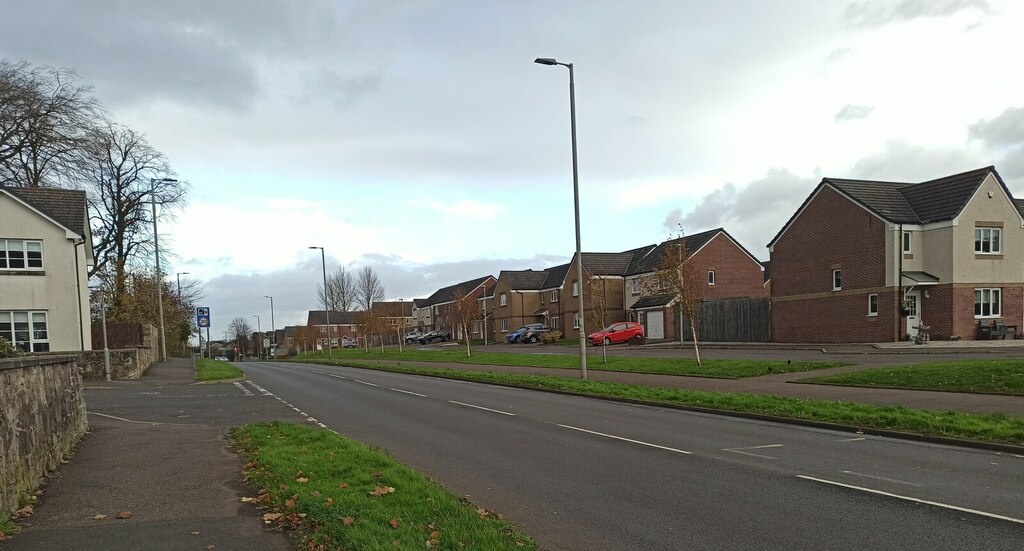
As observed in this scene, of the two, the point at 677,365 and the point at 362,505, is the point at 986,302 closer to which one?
the point at 677,365

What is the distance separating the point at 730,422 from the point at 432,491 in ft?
28.1

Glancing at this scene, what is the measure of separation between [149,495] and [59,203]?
2978 centimetres

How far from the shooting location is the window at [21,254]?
1111 inches

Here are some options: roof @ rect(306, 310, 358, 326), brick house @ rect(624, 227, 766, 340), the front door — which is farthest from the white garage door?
roof @ rect(306, 310, 358, 326)

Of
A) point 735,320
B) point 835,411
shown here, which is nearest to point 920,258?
point 735,320

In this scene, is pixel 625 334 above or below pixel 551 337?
above

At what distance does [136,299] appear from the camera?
169ft

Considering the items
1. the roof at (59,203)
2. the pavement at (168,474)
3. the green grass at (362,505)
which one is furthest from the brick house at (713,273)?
the green grass at (362,505)

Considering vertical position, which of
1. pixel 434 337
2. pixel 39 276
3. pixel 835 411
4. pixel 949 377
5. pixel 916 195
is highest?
pixel 916 195

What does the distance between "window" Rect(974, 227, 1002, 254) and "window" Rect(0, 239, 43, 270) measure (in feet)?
147

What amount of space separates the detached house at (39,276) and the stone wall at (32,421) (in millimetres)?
22722

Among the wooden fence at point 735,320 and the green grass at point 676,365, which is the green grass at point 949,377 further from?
the wooden fence at point 735,320

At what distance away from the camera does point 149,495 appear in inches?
289

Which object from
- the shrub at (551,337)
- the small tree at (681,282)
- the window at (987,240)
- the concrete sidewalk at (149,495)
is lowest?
the shrub at (551,337)
